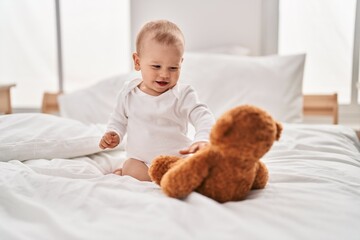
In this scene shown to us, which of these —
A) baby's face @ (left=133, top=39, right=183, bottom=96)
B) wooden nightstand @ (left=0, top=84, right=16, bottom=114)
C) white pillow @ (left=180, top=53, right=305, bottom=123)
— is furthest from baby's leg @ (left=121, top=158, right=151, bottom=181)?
wooden nightstand @ (left=0, top=84, right=16, bottom=114)

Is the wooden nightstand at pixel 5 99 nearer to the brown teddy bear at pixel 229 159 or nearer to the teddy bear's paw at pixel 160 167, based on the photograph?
the teddy bear's paw at pixel 160 167

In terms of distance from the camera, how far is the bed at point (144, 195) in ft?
2.35

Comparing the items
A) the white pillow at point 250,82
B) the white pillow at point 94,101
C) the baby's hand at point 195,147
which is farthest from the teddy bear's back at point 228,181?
the white pillow at point 94,101

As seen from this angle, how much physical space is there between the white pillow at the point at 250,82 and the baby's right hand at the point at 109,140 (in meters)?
0.77

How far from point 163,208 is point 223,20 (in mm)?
1800

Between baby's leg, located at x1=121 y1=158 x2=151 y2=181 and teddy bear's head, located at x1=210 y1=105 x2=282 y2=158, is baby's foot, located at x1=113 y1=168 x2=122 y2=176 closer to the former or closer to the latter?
baby's leg, located at x1=121 y1=158 x2=151 y2=181

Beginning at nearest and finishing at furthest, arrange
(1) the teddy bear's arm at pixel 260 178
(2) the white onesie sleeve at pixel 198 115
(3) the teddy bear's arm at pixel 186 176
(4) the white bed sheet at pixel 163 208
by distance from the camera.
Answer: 1. (4) the white bed sheet at pixel 163 208
2. (3) the teddy bear's arm at pixel 186 176
3. (1) the teddy bear's arm at pixel 260 178
4. (2) the white onesie sleeve at pixel 198 115

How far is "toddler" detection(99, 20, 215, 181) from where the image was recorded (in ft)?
3.70

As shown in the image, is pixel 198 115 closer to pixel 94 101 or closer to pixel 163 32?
pixel 163 32

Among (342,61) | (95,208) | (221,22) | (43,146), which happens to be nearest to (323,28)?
(342,61)

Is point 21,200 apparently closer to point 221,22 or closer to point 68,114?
point 68,114

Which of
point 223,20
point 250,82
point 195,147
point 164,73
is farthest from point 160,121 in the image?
point 223,20

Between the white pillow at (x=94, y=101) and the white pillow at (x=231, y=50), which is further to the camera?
the white pillow at (x=231, y=50)

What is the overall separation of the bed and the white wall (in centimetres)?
87
